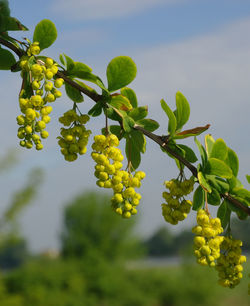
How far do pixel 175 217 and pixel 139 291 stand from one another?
400 inches

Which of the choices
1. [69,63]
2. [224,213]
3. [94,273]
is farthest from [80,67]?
[94,273]

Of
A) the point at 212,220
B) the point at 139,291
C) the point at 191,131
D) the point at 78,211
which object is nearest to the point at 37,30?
the point at 191,131

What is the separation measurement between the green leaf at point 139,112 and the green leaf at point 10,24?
0.20 m

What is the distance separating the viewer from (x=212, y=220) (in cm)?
63

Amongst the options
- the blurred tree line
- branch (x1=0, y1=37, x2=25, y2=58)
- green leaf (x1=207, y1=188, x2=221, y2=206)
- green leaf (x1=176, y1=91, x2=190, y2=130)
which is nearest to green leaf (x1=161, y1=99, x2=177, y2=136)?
green leaf (x1=176, y1=91, x2=190, y2=130)

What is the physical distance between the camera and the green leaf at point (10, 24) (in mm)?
594

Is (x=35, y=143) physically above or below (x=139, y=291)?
above

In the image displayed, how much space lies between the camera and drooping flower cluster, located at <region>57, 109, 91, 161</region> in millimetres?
642

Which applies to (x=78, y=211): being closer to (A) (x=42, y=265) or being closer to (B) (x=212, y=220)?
(A) (x=42, y=265)

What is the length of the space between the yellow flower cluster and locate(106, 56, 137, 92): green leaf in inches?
12.1

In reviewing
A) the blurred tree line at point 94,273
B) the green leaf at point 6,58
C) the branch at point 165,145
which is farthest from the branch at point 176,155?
the blurred tree line at point 94,273

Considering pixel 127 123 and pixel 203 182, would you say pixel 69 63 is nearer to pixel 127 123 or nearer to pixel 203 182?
pixel 127 123

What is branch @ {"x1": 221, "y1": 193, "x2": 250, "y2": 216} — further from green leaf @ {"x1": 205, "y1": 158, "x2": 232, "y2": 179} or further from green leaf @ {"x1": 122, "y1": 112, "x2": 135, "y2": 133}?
green leaf @ {"x1": 122, "y1": 112, "x2": 135, "y2": 133}

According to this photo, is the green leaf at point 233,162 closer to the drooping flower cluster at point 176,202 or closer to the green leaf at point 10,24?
the drooping flower cluster at point 176,202
